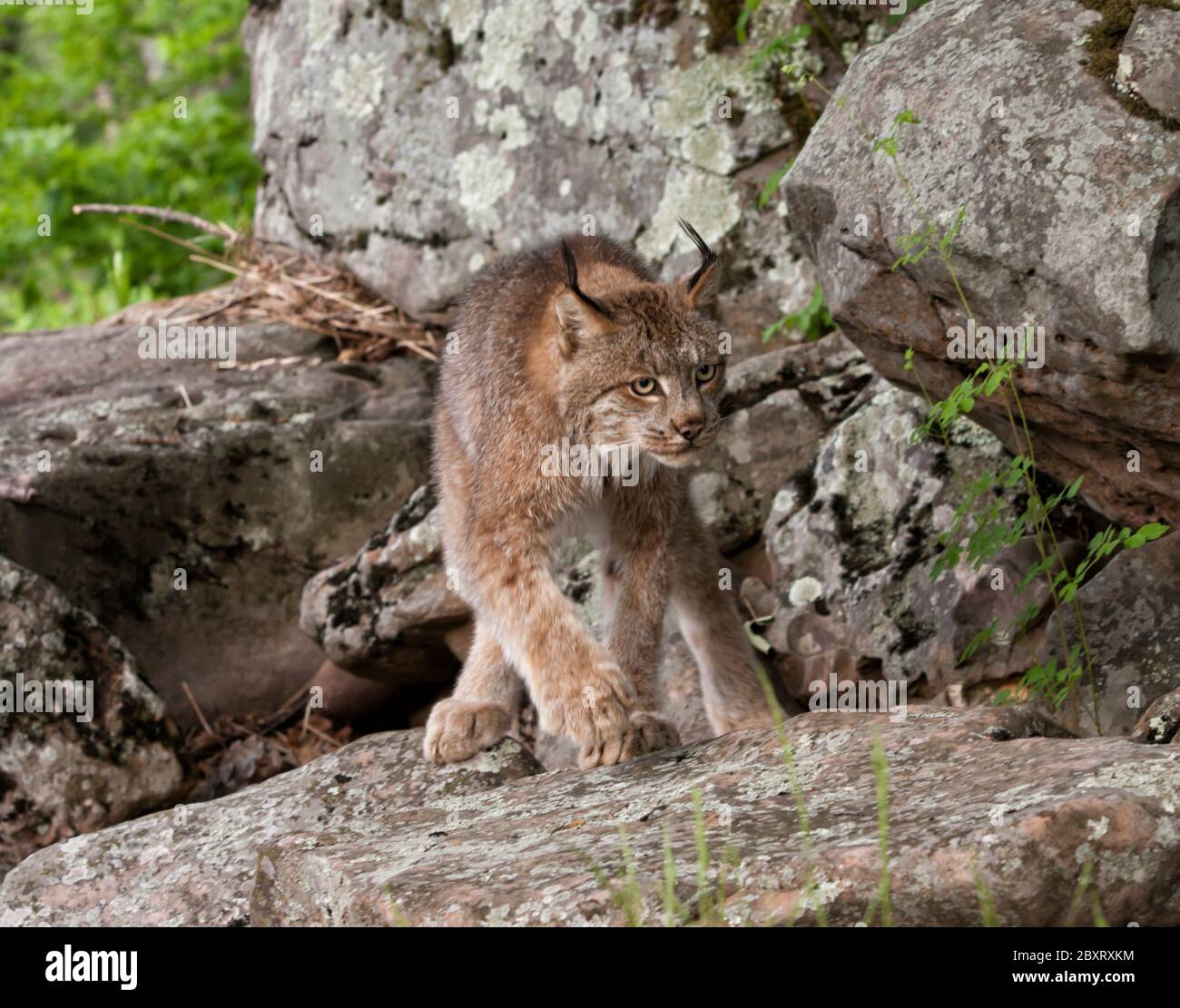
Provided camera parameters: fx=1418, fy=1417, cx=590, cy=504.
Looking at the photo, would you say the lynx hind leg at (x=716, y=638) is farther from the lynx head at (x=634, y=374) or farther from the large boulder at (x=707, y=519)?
the large boulder at (x=707, y=519)

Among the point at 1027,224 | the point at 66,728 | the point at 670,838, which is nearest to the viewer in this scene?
the point at 670,838

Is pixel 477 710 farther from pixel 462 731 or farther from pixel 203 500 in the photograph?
pixel 203 500

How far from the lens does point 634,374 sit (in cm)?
484

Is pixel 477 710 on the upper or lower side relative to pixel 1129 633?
lower

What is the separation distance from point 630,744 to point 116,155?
28.1ft

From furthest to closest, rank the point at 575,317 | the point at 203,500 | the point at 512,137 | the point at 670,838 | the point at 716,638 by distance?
the point at 512,137 → the point at 203,500 → the point at 716,638 → the point at 575,317 → the point at 670,838

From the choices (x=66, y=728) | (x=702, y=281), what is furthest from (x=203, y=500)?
(x=702, y=281)

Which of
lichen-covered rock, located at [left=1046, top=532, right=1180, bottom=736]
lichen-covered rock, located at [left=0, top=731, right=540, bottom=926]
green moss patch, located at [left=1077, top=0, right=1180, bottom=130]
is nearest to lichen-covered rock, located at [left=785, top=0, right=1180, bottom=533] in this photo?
green moss patch, located at [left=1077, top=0, right=1180, bottom=130]

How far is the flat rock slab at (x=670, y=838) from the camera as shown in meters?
2.80

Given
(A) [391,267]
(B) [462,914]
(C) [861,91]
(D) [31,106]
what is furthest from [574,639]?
(D) [31,106]

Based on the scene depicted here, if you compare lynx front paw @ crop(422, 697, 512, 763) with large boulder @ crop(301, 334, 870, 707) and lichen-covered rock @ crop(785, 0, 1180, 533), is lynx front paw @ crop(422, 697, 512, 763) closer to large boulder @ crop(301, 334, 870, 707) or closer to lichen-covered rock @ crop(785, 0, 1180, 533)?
large boulder @ crop(301, 334, 870, 707)

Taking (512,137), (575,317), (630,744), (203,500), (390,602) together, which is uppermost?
(512,137)

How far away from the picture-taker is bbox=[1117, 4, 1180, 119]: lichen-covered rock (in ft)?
13.0

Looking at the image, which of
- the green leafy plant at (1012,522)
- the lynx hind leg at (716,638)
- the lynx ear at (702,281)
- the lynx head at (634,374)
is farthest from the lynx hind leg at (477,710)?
the green leafy plant at (1012,522)
